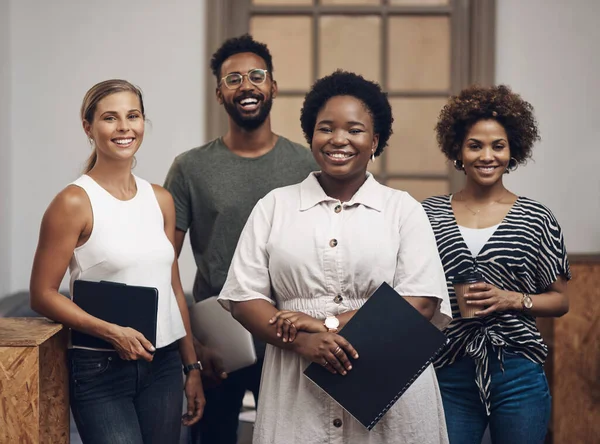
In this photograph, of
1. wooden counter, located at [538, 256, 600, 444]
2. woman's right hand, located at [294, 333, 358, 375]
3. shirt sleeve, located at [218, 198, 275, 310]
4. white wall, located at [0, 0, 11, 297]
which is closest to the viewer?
woman's right hand, located at [294, 333, 358, 375]

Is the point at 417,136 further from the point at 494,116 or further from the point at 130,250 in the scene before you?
the point at 130,250

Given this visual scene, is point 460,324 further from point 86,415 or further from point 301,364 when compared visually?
point 86,415

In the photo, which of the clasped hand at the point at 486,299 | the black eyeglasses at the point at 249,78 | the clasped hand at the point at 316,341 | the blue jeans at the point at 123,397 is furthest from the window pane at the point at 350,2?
the clasped hand at the point at 316,341

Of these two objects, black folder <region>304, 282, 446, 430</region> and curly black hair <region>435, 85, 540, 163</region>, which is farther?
A: curly black hair <region>435, 85, 540, 163</region>

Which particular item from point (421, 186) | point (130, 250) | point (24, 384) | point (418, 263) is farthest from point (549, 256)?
point (421, 186)

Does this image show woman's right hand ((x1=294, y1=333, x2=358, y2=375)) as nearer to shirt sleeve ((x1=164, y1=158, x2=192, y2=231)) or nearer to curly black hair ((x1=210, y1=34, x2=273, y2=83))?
shirt sleeve ((x1=164, y1=158, x2=192, y2=231))

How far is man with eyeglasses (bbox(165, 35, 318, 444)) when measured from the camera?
2.58 m

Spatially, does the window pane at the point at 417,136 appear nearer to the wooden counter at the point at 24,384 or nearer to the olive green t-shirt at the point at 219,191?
the olive green t-shirt at the point at 219,191

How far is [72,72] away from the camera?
13.1 ft

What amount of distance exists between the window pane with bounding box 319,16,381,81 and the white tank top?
2070 mm

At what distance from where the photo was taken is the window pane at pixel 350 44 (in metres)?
4.06

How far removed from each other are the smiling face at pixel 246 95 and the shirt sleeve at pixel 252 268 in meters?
0.73

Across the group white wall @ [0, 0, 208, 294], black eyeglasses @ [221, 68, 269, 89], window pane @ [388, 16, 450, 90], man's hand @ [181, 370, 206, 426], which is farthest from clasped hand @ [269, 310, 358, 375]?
window pane @ [388, 16, 450, 90]

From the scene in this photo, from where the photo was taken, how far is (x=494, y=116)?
7.66 ft
